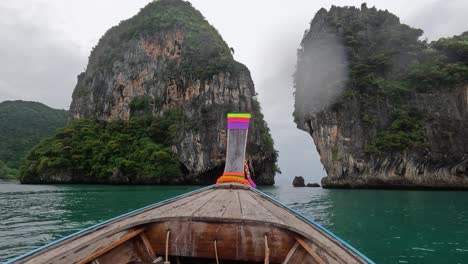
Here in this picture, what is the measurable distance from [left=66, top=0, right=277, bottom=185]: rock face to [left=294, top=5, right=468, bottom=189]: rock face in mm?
9327

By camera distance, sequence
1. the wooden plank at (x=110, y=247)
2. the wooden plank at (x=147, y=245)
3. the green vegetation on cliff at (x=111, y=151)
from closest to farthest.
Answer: the wooden plank at (x=110, y=247) < the wooden plank at (x=147, y=245) < the green vegetation on cliff at (x=111, y=151)

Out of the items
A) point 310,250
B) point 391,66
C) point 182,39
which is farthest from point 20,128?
point 310,250

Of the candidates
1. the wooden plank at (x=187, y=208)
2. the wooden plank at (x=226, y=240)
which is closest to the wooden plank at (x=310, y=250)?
the wooden plank at (x=226, y=240)

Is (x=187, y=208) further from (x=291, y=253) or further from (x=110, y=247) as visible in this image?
(x=291, y=253)

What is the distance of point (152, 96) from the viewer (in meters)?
48.7

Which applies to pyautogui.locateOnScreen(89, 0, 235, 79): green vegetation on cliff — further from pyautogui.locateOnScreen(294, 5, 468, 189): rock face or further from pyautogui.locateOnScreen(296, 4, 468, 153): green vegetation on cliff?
pyautogui.locateOnScreen(296, 4, 468, 153): green vegetation on cliff

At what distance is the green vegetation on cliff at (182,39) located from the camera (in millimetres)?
46781

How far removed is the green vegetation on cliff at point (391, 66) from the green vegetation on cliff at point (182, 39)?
54.1 feet

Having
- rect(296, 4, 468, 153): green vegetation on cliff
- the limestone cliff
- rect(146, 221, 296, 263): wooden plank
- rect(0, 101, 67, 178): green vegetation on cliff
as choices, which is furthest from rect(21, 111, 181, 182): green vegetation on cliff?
rect(146, 221, 296, 263): wooden plank

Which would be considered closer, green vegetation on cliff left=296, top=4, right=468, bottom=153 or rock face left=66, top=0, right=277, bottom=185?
green vegetation on cliff left=296, top=4, right=468, bottom=153

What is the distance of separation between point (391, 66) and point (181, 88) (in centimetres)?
3127

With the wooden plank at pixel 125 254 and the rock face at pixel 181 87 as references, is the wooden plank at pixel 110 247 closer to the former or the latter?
the wooden plank at pixel 125 254

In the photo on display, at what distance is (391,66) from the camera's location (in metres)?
37.2

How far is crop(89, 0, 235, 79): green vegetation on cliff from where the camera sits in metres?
46.8
